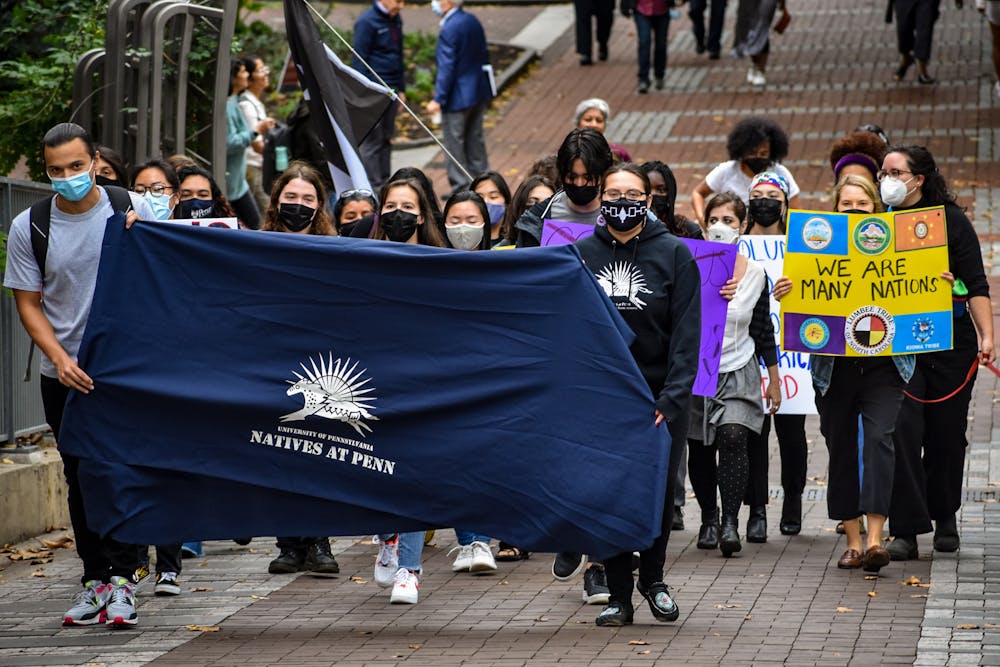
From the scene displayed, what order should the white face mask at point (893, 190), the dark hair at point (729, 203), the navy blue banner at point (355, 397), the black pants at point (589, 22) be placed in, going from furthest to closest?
the black pants at point (589, 22) → the dark hair at point (729, 203) → the white face mask at point (893, 190) → the navy blue banner at point (355, 397)

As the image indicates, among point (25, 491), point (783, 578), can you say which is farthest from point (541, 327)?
point (25, 491)

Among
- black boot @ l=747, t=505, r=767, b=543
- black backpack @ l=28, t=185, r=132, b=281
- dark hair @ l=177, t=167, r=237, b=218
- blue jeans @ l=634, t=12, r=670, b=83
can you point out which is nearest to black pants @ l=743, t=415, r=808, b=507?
black boot @ l=747, t=505, r=767, b=543

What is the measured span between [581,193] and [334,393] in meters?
1.77

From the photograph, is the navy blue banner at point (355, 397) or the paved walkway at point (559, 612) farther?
the navy blue banner at point (355, 397)

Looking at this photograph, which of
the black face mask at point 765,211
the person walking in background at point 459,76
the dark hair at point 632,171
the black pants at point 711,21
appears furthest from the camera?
the black pants at point 711,21

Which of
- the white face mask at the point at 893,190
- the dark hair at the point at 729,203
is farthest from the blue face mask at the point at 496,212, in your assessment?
the white face mask at the point at 893,190

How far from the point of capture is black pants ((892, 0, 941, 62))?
73.3 ft

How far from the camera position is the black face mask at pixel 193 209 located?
29.1 ft

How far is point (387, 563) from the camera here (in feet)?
26.8

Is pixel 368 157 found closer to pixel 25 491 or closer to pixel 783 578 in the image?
pixel 25 491

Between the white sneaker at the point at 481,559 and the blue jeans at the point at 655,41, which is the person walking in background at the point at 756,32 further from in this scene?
the white sneaker at the point at 481,559

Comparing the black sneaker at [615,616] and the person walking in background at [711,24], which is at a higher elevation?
the person walking in background at [711,24]

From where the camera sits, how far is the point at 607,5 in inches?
990

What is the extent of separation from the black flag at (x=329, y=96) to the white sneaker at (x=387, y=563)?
10.8 feet
